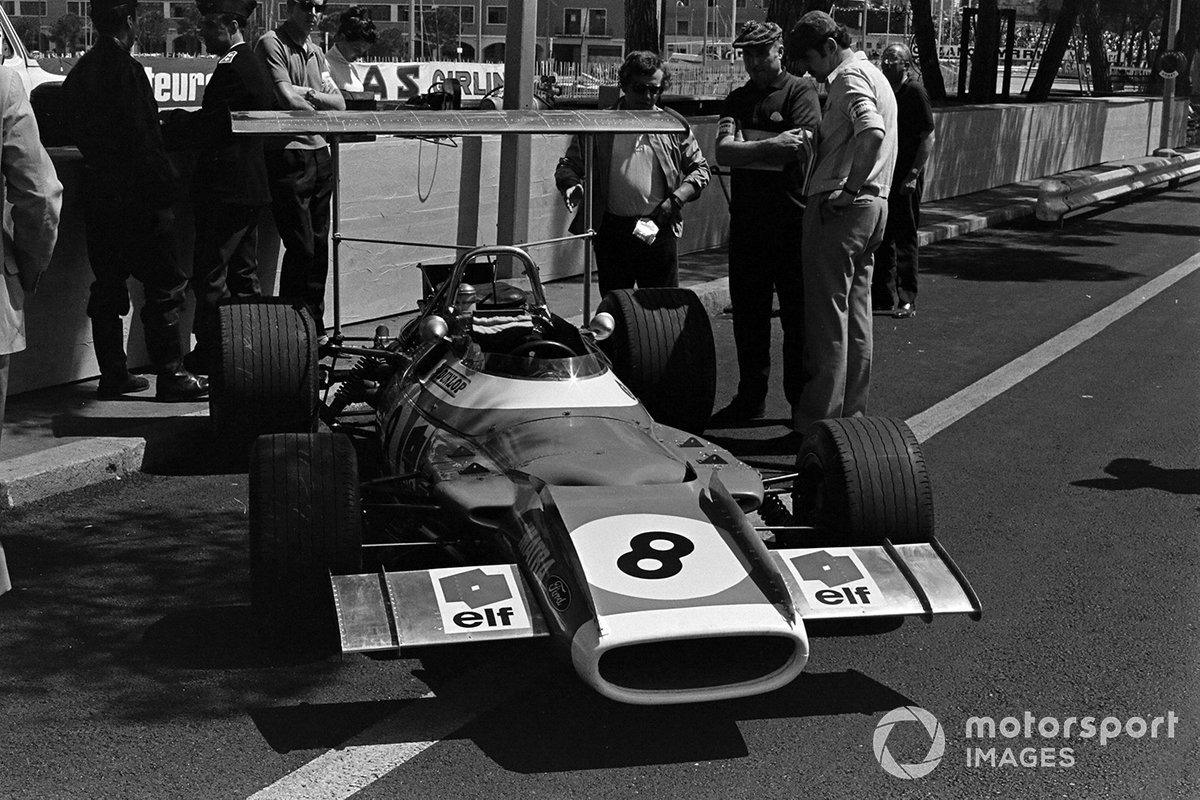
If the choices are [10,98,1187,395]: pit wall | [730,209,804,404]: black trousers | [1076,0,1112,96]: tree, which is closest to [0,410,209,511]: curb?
[10,98,1187,395]: pit wall

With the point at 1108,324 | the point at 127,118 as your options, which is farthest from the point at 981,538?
the point at 1108,324

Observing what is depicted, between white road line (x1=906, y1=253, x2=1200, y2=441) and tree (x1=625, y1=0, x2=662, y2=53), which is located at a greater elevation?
tree (x1=625, y1=0, x2=662, y2=53)

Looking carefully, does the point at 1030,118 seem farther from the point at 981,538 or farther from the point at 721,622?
the point at 721,622

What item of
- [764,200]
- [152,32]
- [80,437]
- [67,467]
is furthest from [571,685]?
[152,32]

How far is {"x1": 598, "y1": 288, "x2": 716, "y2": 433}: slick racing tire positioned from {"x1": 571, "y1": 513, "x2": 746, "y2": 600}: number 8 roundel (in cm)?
243

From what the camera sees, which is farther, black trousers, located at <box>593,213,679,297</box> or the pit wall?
black trousers, located at <box>593,213,679,297</box>

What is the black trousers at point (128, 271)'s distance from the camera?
714 cm

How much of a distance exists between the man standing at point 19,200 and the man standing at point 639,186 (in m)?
3.07

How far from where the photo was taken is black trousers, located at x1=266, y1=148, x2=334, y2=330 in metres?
7.95

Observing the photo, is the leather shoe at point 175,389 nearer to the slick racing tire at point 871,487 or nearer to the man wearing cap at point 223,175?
the man wearing cap at point 223,175

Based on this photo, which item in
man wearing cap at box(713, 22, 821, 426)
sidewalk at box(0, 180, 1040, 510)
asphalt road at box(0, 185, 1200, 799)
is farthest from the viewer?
man wearing cap at box(713, 22, 821, 426)

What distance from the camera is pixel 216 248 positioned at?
770cm

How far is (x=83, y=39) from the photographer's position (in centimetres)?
4853

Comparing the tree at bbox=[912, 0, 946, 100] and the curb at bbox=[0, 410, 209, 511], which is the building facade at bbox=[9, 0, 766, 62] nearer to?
the tree at bbox=[912, 0, 946, 100]
